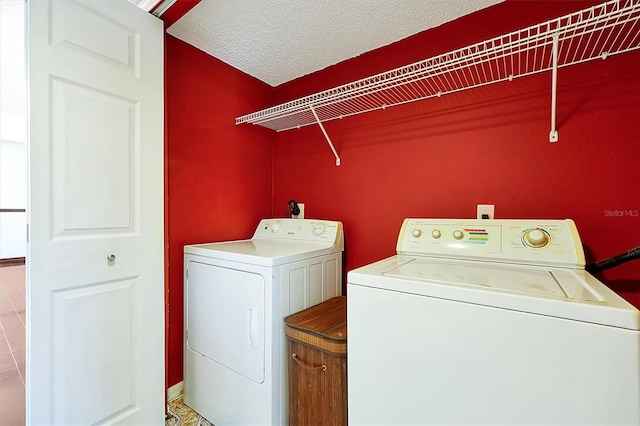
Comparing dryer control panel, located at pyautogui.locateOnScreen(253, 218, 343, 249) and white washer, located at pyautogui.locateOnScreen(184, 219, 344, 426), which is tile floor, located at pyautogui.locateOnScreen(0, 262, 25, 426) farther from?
dryer control panel, located at pyautogui.locateOnScreen(253, 218, 343, 249)

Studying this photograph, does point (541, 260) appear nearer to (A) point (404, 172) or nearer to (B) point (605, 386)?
(B) point (605, 386)

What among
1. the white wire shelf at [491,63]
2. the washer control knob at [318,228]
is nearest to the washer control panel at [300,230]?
the washer control knob at [318,228]

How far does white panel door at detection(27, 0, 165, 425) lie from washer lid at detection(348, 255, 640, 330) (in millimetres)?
1080

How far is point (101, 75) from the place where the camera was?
4.09ft

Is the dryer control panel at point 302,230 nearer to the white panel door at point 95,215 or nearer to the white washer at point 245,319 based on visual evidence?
the white washer at point 245,319

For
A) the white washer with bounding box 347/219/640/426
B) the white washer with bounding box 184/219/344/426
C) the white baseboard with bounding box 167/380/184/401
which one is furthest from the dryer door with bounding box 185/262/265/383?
the white washer with bounding box 347/219/640/426

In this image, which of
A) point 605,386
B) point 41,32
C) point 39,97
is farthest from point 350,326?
point 41,32

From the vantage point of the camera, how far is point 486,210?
1507mm

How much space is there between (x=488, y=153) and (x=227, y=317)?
1.59 metres

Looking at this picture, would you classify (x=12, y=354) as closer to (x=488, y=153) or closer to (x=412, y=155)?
(x=412, y=155)

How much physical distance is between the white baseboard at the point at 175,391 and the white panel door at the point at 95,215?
259mm

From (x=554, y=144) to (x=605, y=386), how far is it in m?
1.10

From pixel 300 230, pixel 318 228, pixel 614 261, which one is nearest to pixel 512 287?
pixel 614 261

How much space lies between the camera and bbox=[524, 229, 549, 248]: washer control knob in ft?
3.83
